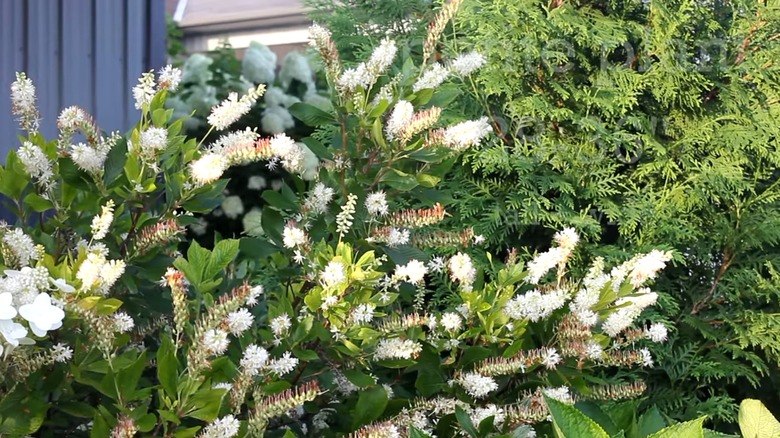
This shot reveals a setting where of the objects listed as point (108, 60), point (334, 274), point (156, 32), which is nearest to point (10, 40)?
point (108, 60)

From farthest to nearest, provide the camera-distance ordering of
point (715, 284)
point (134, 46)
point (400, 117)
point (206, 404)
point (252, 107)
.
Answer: point (252, 107), point (134, 46), point (715, 284), point (400, 117), point (206, 404)

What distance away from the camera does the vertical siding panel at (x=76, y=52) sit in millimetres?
3516

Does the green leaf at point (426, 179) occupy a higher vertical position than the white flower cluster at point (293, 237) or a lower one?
higher

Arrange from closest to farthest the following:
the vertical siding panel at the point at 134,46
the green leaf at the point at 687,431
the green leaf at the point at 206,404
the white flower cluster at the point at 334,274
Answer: the green leaf at the point at 687,431 → the green leaf at the point at 206,404 → the white flower cluster at the point at 334,274 → the vertical siding panel at the point at 134,46

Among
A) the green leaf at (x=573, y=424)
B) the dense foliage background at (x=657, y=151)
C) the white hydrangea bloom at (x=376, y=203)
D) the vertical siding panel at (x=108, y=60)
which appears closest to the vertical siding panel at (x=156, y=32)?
the vertical siding panel at (x=108, y=60)

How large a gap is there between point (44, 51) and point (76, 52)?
0.13m

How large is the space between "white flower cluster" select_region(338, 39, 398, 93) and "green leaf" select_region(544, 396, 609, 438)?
570 millimetres

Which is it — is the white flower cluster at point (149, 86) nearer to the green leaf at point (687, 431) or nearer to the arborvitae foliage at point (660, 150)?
the green leaf at point (687, 431)

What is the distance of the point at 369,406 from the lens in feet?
3.62

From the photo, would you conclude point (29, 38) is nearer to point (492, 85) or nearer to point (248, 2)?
point (492, 85)

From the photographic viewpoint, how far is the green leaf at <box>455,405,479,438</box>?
1084 millimetres

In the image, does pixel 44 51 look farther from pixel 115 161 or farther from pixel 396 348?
pixel 396 348

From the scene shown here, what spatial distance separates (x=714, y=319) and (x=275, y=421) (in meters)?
1.37

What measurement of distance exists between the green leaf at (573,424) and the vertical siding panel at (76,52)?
10.3ft
